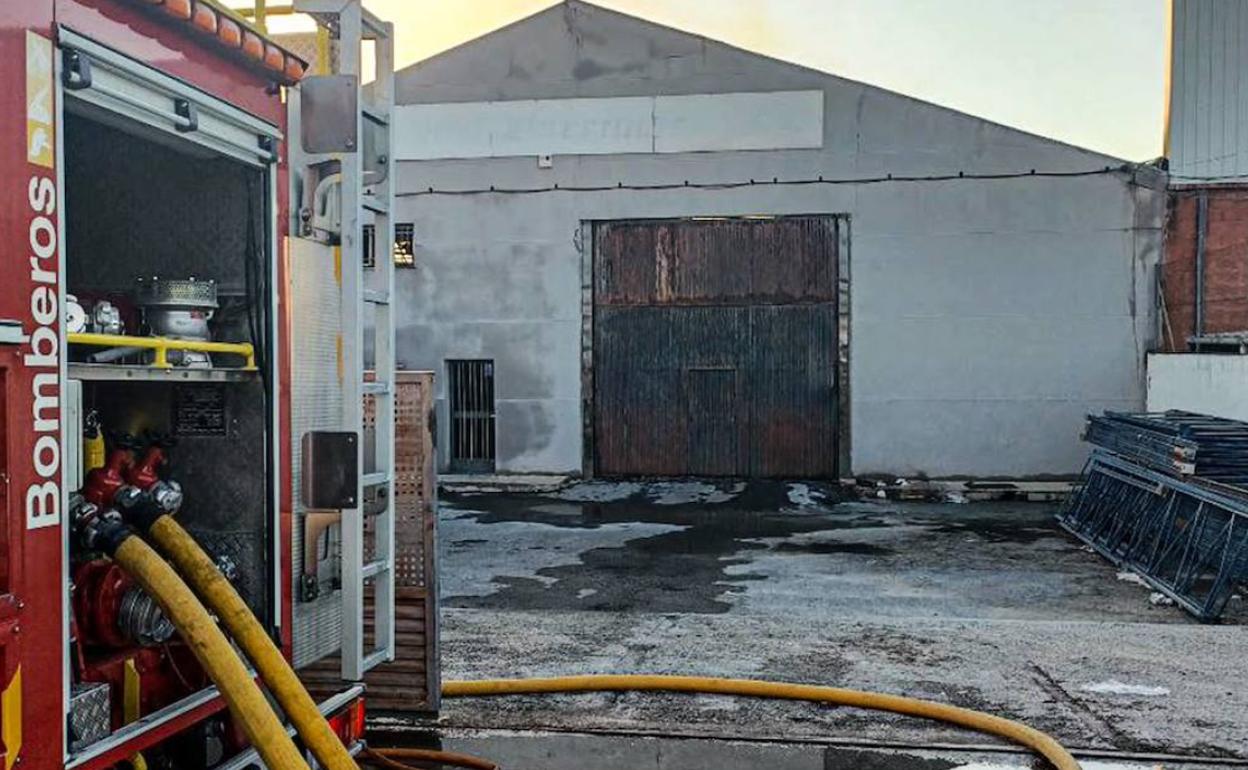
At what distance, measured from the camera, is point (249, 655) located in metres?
3.61

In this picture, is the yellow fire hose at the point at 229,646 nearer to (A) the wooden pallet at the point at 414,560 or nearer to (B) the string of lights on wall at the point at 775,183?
(A) the wooden pallet at the point at 414,560

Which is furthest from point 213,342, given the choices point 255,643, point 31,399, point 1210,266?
point 1210,266

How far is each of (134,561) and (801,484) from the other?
15.9 m

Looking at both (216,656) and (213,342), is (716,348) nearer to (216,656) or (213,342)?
(213,342)

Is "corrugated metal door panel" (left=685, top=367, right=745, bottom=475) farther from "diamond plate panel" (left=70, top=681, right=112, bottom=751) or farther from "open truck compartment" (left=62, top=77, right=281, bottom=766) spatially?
"diamond plate panel" (left=70, top=681, right=112, bottom=751)

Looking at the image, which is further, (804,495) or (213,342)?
(804,495)

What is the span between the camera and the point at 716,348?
1912 centimetres

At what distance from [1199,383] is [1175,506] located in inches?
195

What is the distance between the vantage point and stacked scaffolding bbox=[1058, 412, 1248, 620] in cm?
965

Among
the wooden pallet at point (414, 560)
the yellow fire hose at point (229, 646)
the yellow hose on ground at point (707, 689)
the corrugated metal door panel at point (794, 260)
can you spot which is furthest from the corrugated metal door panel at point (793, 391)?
the yellow fire hose at point (229, 646)

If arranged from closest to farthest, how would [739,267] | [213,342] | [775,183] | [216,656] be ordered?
[216,656], [213,342], [775,183], [739,267]

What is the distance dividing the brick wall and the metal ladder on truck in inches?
645

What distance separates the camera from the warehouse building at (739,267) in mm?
18359

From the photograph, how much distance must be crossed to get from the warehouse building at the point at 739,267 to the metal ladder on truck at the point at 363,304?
1480 cm
